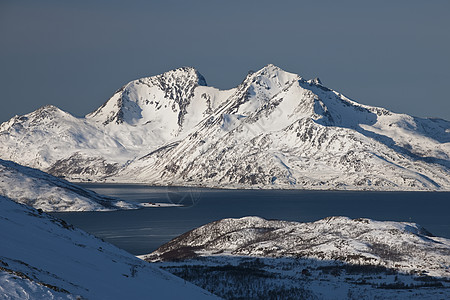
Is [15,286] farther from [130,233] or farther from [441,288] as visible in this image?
[130,233]

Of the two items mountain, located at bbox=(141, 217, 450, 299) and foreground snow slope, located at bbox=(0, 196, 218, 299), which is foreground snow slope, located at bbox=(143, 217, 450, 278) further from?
foreground snow slope, located at bbox=(0, 196, 218, 299)

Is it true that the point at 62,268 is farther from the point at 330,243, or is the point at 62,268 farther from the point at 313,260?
the point at 330,243

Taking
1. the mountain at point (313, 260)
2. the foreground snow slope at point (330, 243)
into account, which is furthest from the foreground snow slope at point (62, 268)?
the foreground snow slope at point (330, 243)

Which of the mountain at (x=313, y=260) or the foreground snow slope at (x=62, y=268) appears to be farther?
the mountain at (x=313, y=260)

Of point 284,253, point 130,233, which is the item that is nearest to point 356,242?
point 284,253

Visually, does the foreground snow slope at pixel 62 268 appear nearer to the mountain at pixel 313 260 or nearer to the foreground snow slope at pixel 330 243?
the mountain at pixel 313 260

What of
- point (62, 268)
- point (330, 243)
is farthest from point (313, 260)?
point (62, 268)

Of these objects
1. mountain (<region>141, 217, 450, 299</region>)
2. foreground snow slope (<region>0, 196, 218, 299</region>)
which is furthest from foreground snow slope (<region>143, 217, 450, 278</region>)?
foreground snow slope (<region>0, 196, 218, 299</region>)
